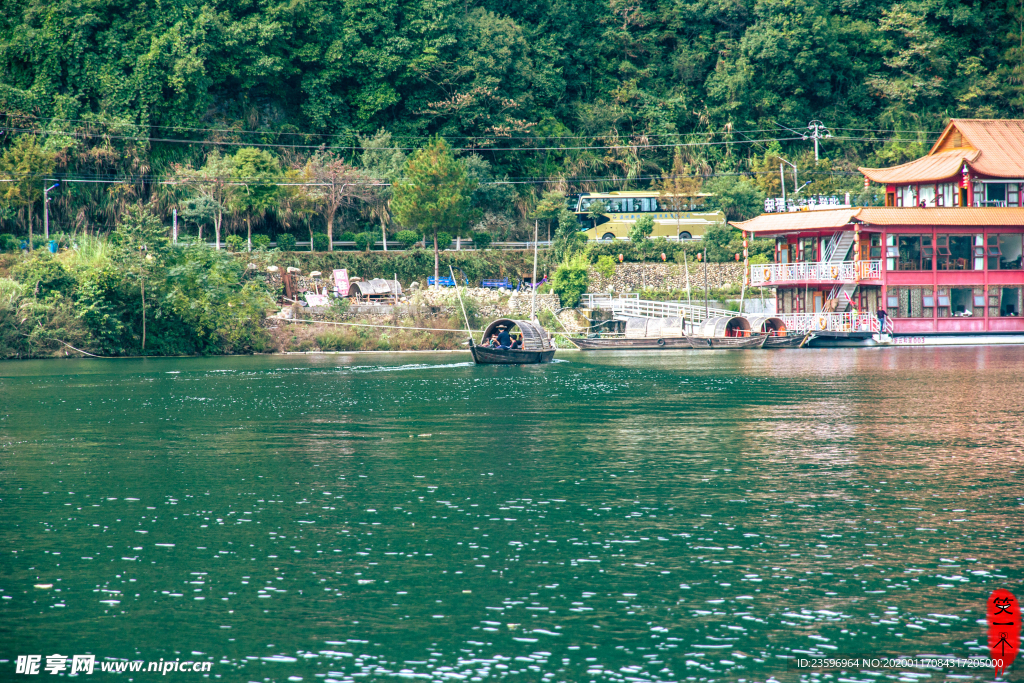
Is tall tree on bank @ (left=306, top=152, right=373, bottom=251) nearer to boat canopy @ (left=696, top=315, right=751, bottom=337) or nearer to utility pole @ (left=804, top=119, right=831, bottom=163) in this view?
boat canopy @ (left=696, top=315, right=751, bottom=337)

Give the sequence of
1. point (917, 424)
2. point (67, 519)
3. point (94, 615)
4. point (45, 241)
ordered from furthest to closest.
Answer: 1. point (45, 241)
2. point (917, 424)
3. point (67, 519)
4. point (94, 615)

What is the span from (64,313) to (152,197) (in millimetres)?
18652

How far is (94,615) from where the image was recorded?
1051cm

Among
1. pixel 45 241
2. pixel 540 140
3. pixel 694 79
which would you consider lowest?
pixel 45 241

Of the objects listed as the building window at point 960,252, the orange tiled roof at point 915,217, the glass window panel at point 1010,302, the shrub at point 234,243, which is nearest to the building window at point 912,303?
the building window at point 960,252

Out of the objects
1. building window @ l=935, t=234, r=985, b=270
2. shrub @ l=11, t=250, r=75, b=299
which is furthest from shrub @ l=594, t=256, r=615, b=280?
shrub @ l=11, t=250, r=75, b=299

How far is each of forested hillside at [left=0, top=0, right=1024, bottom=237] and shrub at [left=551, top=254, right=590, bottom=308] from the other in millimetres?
14243

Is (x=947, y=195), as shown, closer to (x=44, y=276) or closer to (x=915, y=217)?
(x=915, y=217)

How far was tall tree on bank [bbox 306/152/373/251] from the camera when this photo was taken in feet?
239

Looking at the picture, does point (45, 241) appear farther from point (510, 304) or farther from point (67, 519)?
point (67, 519)

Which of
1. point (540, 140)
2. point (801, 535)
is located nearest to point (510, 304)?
point (540, 140)

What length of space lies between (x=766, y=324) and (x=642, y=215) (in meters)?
17.5

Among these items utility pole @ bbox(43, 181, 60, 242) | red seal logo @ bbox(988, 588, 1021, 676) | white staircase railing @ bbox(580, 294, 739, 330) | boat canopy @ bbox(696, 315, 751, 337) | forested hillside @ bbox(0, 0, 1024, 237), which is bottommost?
red seal logo @ bbox(988, 588, 1021, 676)

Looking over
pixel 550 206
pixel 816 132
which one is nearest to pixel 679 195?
pixel 550 206
